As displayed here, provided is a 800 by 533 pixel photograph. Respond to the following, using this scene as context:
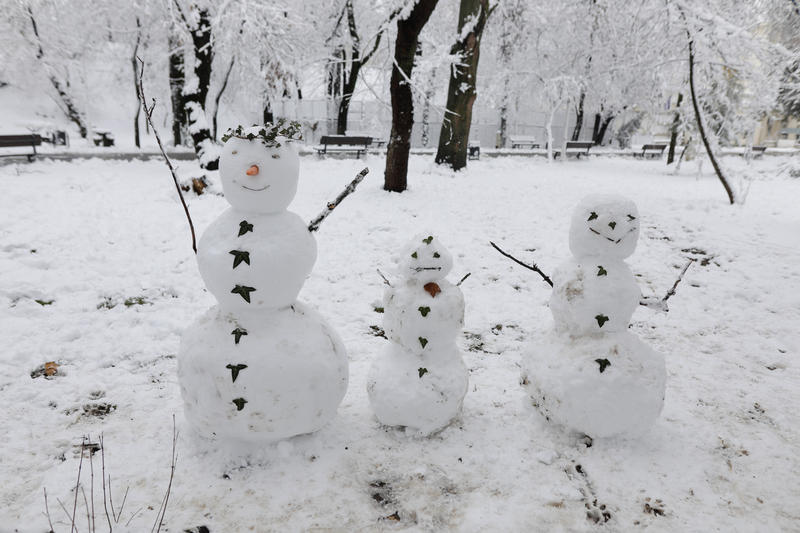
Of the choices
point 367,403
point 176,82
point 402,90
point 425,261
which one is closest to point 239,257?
point 425,261

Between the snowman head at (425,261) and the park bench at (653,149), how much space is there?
2401 cm

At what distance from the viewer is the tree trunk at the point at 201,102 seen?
10.3 meters

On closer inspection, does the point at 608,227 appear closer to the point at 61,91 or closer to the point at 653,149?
the point at 61,91

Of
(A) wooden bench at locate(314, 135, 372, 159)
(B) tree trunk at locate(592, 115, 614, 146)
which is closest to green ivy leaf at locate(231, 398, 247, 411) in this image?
(A) wooden bench at locate(314, 135, 372, 159)

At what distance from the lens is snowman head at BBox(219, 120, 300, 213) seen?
8.12ft

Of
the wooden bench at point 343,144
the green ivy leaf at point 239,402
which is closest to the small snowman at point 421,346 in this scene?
the green ivy leaf at point 239,402

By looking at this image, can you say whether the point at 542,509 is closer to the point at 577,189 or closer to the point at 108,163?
the point at 577,189

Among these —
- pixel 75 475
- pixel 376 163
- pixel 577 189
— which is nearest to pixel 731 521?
pixel 75 475

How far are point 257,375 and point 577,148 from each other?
2027 centimetres

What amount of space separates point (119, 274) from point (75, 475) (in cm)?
336

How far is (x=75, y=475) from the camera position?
8.43ft

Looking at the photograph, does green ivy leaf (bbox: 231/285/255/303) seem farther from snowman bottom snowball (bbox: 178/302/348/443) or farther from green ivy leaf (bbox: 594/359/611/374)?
green ivy leaf (bbox: 594/359/611/374)

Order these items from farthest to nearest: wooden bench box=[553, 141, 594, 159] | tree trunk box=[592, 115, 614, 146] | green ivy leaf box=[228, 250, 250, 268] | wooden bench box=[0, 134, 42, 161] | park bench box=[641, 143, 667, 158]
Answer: tree trunk box=[592, 115, 614, 146], park bench box=[641, 143, 667, 158], wooden bench box=[553, 141, 594, 159], wooden bench box=[0, 134, 42, 161], green ivy leaf box=[228, 250, 250, 268]

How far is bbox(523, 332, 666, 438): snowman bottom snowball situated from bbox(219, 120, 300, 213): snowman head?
2.02 meters
